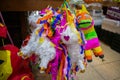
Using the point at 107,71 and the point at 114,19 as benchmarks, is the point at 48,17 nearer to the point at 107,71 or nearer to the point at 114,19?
the point at 107,71

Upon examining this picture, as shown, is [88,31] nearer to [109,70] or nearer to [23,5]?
[23,5]

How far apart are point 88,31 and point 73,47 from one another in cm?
12

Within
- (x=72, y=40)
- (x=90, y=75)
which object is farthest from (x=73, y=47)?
(x=90, y=75)

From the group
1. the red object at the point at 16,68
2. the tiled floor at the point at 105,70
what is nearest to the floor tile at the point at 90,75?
the tiled floor at the point at 105,70

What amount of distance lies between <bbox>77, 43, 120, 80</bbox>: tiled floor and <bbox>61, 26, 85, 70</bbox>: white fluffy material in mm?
586

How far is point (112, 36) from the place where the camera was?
182cm

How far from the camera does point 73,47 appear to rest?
591mm

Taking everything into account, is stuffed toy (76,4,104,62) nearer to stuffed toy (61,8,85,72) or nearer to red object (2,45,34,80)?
stuffed toy (61,8,85,72)

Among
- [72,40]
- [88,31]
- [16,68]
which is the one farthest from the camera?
[16,68]

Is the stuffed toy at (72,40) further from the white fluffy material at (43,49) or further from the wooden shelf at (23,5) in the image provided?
the wooden shelf at (23,5)

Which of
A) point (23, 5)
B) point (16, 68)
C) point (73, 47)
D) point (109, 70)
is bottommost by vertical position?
point (109, 70)

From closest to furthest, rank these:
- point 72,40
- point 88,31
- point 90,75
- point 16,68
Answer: point 72,40
point 88,31
point 16,68
point 90,75

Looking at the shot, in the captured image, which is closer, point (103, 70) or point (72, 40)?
point (72, 40)

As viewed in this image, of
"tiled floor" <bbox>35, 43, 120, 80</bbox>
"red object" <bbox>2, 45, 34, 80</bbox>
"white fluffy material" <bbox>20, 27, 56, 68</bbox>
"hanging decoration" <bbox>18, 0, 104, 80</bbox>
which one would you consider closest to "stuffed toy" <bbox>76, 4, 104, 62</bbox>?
"hanging decoration" <bbox>18, 0, 104, 80</bbox>
